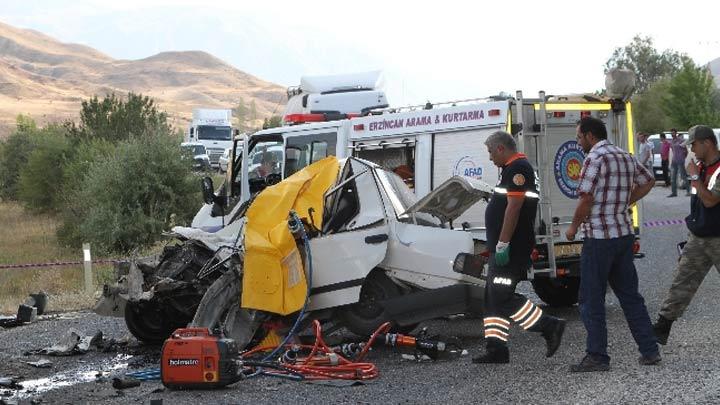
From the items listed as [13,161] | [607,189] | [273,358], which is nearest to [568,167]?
[607,189]

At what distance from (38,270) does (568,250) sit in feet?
57.7

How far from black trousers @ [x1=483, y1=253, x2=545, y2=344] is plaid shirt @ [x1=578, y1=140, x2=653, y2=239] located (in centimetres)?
82

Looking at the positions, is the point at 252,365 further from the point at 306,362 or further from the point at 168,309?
the point at 168,309

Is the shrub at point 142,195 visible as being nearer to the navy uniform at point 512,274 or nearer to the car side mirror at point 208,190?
the car side mirror at point 208,190

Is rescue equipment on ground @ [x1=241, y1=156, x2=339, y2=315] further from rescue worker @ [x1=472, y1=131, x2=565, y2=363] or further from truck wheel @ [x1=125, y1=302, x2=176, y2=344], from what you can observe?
truck wheel @ [x1=125, y1=302, x2=176, y2=344]

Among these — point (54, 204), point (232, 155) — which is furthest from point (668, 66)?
point (232, 155)

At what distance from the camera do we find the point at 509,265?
8781 mm

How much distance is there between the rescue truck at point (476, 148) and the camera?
37.6ft

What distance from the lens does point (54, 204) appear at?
4391cm

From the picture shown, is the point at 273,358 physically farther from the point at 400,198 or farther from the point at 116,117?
the point at 116,117

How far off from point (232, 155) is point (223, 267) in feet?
12.4

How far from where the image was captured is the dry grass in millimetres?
17172

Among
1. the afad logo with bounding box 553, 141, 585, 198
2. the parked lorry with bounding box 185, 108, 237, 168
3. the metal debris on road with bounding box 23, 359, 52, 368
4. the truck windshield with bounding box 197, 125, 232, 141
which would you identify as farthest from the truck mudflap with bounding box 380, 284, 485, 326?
the truck windshield with bounding box 197, 125, 232, 141

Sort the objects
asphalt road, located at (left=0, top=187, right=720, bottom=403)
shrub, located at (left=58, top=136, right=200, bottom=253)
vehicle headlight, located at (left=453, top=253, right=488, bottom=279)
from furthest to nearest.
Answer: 1. shrub, located at (left=58, top=136, right=200, bottom=253)
2. vehicle headlight, located at (left=453, top=253, right=488, bottom=279)
3. asphalt road, located at (left=0, top=187, right=720, bottom=403)
